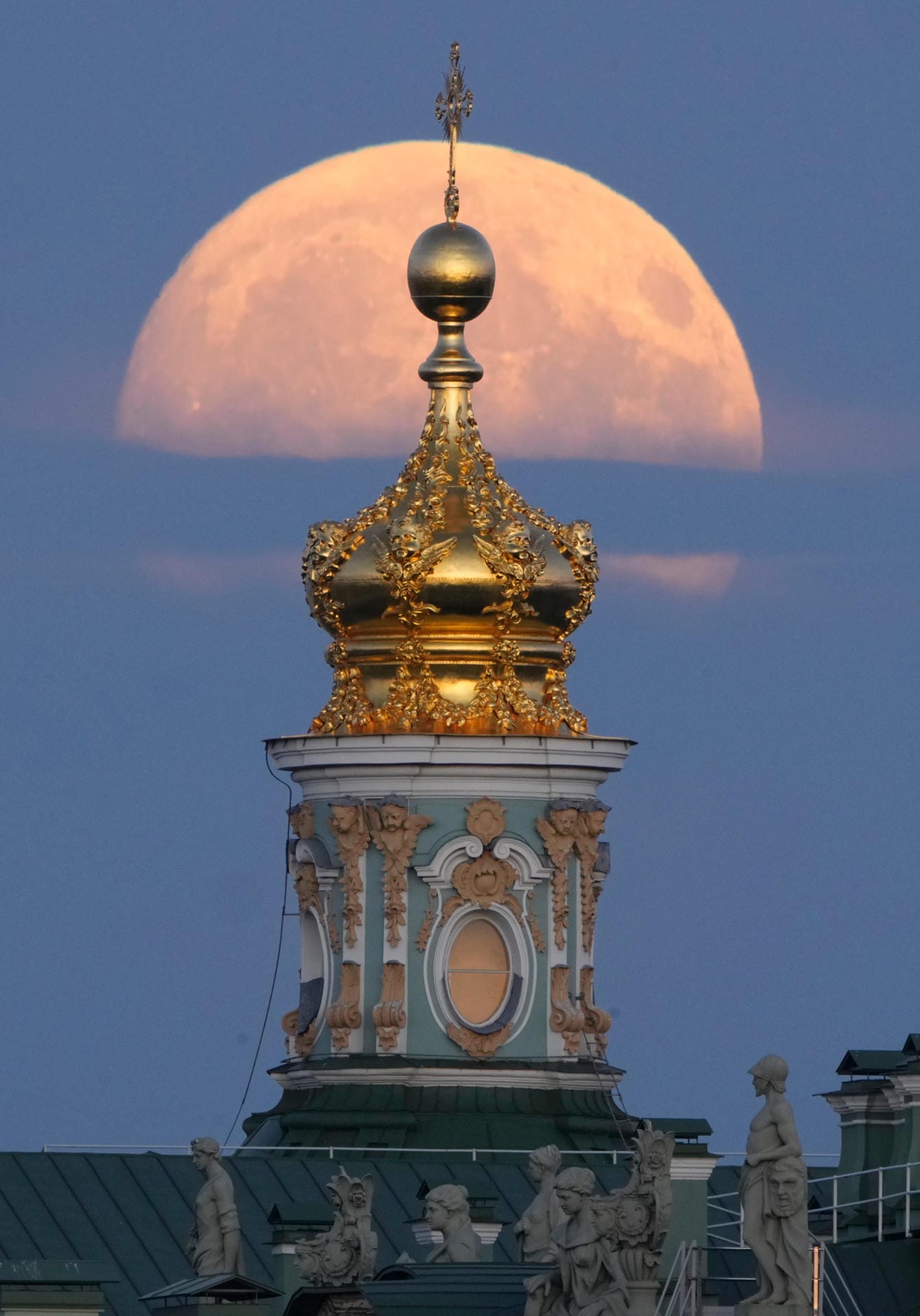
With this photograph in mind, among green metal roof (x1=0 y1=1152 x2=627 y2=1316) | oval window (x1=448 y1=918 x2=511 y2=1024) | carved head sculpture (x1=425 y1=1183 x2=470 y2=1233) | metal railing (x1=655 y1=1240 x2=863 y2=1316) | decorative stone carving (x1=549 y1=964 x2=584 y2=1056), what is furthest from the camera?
oval window (x1=448 y1=918 x2=511 y2=1024)

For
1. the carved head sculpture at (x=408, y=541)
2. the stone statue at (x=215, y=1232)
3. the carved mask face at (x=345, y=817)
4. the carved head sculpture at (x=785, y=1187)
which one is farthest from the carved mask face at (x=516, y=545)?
the carved head sculpture at (x=785, y=1187)

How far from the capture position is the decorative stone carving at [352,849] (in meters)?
74.4

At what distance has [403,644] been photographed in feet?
247

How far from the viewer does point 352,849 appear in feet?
244

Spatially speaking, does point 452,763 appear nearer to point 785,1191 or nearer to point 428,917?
point 428,917

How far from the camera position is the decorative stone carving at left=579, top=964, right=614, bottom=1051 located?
75.1 m

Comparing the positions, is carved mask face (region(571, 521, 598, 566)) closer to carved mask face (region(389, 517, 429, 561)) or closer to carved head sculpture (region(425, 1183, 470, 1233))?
carved mask face (region(389, 517, 429, 561))

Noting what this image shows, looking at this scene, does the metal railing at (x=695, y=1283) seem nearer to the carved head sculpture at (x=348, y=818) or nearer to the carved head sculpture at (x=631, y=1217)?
the carved head sculpture at (x=631, y=1217)

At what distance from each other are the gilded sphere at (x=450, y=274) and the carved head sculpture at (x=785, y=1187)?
78.6 ft

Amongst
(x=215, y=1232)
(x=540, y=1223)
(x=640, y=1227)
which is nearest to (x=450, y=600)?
(x=215, y=1232)

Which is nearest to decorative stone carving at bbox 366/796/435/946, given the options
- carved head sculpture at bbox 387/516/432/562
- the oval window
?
the oval window

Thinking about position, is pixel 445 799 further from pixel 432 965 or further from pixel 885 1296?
pixel 885 1296

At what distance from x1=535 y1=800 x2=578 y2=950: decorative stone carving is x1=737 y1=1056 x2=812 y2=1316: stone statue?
20166mm

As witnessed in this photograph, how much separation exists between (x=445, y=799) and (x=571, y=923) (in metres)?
2.08
